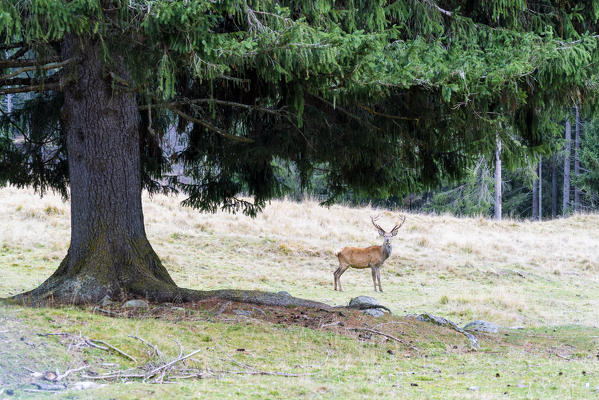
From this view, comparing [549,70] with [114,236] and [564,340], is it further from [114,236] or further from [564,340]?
[114,236]

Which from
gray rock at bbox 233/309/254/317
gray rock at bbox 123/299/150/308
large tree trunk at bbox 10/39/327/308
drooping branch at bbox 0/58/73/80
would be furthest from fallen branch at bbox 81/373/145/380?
drooping branch at bbox 0/58/73/80

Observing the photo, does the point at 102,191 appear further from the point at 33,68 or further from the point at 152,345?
the point at 152,345

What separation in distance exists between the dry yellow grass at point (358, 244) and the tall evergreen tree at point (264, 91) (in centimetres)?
433

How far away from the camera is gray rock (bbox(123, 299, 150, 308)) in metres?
7.22

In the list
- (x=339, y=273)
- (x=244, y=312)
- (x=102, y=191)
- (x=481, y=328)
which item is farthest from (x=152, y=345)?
(x=339, y=273)

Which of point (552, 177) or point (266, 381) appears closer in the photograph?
point (266, 381)

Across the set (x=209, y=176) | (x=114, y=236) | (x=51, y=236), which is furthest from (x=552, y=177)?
(x=114, y=236)

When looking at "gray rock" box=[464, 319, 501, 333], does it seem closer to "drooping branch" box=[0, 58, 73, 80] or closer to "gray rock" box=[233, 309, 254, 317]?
"gray rock" box=[233, 309, 254, 317]

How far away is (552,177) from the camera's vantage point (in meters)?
44.0

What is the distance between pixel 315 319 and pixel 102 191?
2898 millimetres

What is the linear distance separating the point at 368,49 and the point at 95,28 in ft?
7.68

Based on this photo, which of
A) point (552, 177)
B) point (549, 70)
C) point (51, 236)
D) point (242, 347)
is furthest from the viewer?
point (552, 177)

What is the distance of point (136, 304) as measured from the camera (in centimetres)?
727

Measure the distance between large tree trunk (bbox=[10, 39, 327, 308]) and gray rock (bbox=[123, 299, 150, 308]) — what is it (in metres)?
0.25
